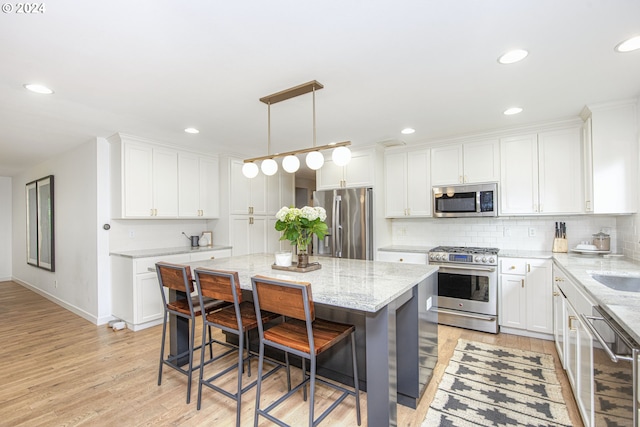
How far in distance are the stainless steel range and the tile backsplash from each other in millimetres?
453

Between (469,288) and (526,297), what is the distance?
543 mm

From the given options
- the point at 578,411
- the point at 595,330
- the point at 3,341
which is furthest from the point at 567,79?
the point at 3,341

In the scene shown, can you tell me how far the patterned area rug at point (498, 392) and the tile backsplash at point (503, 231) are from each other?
140 cm

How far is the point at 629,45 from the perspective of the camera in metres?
1.86

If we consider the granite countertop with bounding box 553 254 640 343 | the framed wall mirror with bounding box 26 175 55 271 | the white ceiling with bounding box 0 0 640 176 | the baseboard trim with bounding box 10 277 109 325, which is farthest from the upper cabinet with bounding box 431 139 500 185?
the framed wall mirror with bounding box 26 175 55 271

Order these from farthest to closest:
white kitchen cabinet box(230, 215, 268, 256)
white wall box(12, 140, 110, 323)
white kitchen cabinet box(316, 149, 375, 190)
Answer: white kitchen cabinet box(230, 215, 268, 256), white kitchen cabinet box(316, 149, 375, 190), white wall box(12, 140, 110, 323)

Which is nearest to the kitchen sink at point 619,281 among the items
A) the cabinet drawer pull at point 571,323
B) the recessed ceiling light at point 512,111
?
the cabinet drawer pull at point 571,323

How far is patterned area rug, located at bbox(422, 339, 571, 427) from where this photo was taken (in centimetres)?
195

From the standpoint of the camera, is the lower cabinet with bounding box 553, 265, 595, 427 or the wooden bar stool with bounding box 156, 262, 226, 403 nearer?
the lower cabinet with bounding box 553, 265, 595, 427

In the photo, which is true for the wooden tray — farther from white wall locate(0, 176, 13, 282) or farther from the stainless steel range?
white wall locate(0, 176, 13, 282)

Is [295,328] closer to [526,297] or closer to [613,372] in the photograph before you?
[613,372]

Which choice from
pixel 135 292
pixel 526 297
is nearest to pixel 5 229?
pixel 135 292

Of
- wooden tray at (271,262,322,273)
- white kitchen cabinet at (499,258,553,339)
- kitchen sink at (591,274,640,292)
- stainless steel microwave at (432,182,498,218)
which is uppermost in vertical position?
stainless steel microwave at (432,182,498,218)

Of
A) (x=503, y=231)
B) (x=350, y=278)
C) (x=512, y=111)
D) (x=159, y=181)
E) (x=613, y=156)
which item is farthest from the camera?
(x=159, y=181)
